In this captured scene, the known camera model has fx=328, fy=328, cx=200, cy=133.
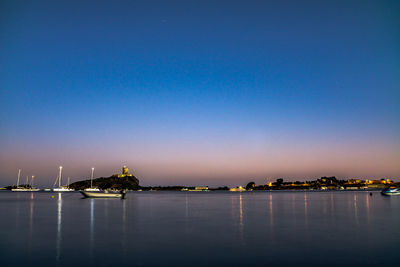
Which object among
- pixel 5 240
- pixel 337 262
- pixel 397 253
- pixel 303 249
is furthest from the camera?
pixel 5 240

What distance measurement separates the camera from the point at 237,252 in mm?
21406

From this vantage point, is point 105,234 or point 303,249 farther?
point 105,234

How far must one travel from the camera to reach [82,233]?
30297 millimetres

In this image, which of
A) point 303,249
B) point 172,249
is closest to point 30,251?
point 172,249

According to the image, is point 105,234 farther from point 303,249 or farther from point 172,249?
point 303,249

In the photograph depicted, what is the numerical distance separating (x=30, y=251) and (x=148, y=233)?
10.7 m

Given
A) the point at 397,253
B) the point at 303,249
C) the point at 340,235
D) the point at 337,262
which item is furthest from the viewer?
the point at 340,235

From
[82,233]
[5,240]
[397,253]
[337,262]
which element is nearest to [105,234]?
[82,233]

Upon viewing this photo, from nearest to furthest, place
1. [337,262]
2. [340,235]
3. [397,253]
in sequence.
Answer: [337,262]
[397,253]
[340,235]

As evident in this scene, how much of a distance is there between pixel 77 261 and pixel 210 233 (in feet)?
44.2

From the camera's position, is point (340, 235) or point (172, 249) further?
point (340, 235)

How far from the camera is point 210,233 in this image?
29.8m

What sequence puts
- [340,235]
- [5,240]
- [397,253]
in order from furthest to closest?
[340,235] < [5,240] < [397,253]

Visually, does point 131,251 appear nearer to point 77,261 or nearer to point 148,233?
point 77,261
